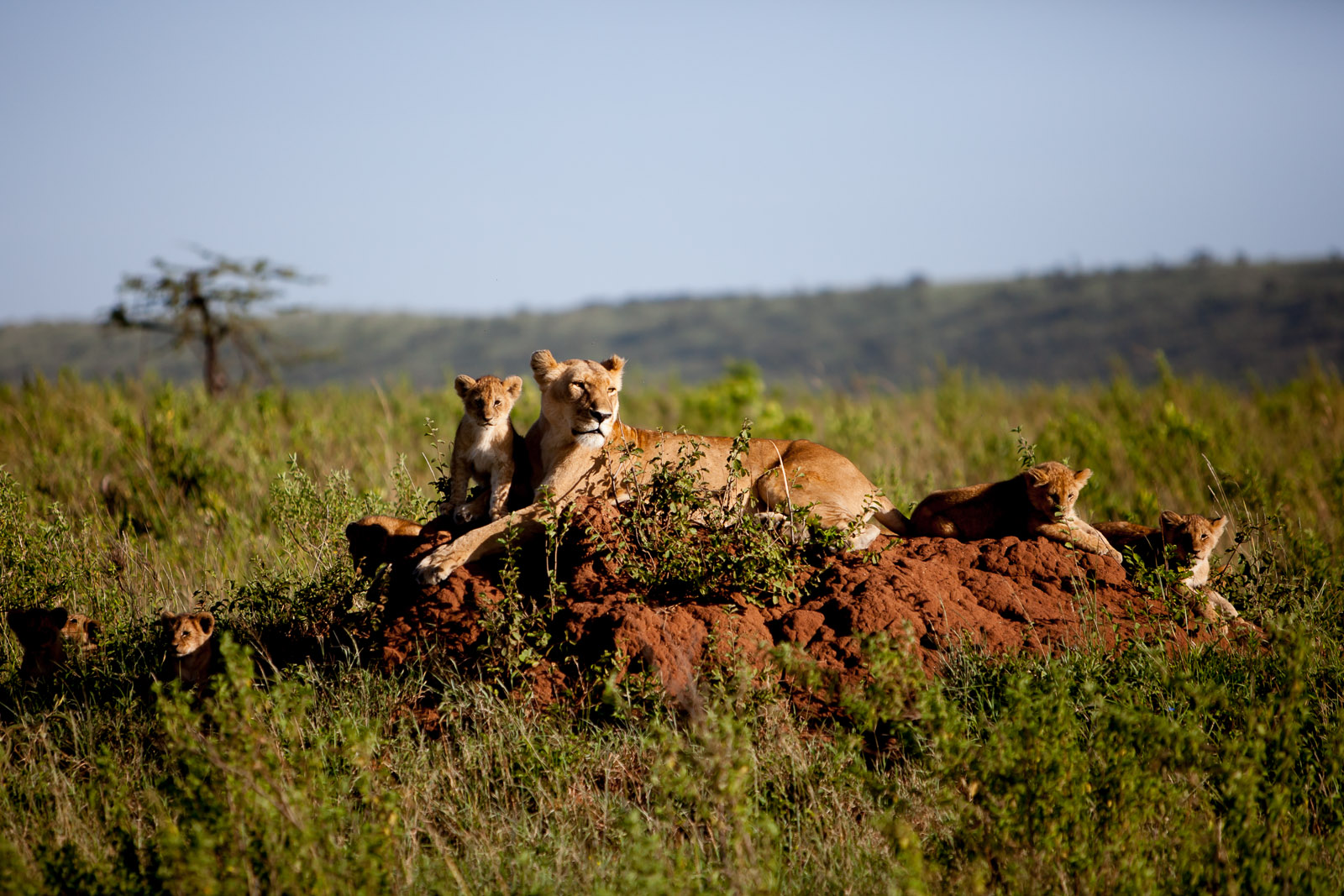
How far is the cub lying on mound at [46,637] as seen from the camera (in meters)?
5.41

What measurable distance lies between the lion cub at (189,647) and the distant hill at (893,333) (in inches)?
Answer: 1745

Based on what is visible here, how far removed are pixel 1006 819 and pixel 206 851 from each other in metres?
2.73

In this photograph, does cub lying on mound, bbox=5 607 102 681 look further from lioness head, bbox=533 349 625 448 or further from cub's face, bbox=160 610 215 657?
lioness head, bbox=533 349 625 448

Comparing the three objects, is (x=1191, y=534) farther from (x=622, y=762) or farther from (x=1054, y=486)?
(x=622, y=762)

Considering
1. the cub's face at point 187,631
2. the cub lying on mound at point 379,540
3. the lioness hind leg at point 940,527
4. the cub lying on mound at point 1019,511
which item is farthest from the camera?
the lioness hind leg at point 940,527

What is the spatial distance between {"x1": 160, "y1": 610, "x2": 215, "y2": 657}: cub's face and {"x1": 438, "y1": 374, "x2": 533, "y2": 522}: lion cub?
1245mm

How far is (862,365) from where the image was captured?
65438 millimetres

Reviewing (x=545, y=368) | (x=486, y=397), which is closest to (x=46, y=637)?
(x=486, y=397)

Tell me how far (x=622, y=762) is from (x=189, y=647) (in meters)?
2.14

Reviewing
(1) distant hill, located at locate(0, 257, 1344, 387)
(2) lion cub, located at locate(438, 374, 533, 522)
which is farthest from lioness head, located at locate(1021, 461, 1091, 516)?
(1) distant hill, located at locate(0, 257, 1344, 387)

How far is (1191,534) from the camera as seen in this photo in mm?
5574

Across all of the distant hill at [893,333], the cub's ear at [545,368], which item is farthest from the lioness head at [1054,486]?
the distant hill at [893,333]

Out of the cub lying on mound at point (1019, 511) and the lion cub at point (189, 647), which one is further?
the cub lying on mound at point (1019, 511)

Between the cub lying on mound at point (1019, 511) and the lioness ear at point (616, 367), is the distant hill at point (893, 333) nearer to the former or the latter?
the cub lying on mound at point (1019, 511)
